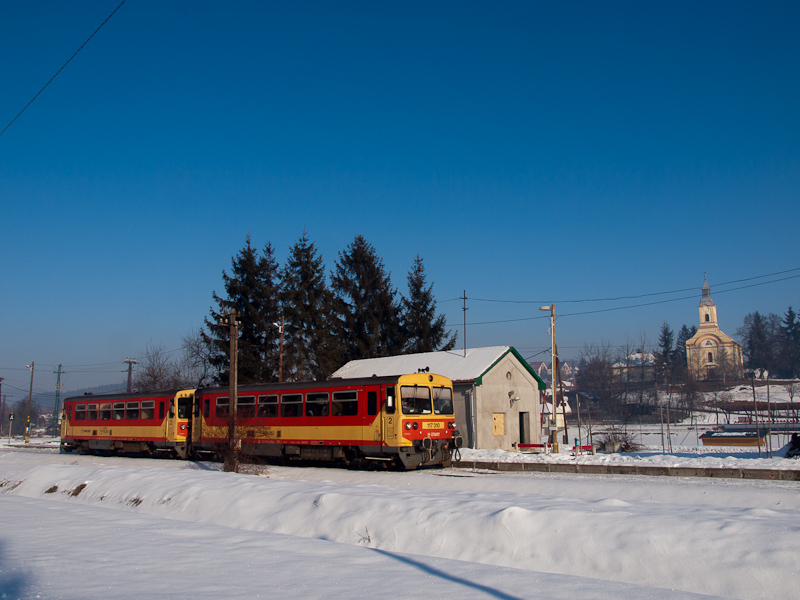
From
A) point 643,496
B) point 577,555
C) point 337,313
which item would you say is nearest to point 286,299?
point 337,313

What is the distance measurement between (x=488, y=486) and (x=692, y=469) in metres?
6.47

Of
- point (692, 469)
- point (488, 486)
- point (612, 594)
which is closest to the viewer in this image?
point (612, 594)

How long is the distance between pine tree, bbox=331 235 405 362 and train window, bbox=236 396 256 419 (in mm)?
27508

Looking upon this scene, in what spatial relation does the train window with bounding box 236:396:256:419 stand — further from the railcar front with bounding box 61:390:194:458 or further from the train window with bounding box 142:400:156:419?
the train window with bounding box 142:400:156:419

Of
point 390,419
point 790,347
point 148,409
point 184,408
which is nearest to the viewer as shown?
point 390,419

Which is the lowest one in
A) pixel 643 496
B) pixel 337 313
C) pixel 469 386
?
pixel 643 496

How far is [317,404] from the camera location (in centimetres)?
2255

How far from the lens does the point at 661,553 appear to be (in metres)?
7.50

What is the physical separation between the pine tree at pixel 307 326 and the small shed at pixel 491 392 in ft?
42.9

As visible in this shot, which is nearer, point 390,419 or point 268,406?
point 390,419

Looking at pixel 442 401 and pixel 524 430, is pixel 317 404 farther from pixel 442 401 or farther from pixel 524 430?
pixel 524 430

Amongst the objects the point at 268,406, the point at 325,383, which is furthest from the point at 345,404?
the point at 268,406

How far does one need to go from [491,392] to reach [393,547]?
23.0 metres

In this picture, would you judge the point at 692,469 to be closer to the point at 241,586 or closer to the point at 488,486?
the point at 488,486
